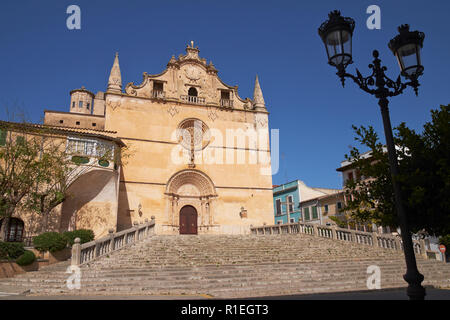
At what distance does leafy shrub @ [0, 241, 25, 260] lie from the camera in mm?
15185

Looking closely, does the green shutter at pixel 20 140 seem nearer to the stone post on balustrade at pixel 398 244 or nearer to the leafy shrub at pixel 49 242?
the leafy shrub at pixel 49 242

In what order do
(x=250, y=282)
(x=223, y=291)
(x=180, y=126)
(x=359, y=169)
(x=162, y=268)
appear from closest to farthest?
(x=359, y=169) < (x=223, y=291) < (x=250, y=282) < (x=162, y=268) < (x=180, y=126)

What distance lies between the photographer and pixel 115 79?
2802 cm

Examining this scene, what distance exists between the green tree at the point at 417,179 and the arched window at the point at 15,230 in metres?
20.7

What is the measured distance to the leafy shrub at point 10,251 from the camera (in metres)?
15.2

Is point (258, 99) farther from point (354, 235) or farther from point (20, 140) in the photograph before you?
point (20, 140)

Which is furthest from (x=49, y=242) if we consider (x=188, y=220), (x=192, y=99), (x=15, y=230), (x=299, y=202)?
(x=299, y=202)

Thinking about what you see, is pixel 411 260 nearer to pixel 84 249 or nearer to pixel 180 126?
pixel 84 249

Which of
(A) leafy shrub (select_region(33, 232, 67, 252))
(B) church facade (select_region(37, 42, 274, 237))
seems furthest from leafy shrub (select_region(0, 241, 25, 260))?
(B) church facade (select_region(37, 42, 274, 237))

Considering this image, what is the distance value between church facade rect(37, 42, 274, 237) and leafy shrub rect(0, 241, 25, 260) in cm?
788

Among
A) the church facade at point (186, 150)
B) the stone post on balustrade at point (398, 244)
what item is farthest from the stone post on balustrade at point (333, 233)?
A: the church facade at point (186, 150)

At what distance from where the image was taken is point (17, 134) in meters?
20.8
